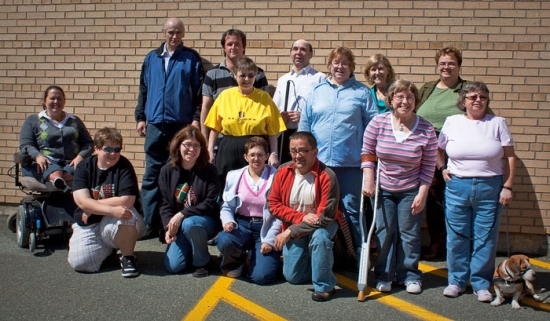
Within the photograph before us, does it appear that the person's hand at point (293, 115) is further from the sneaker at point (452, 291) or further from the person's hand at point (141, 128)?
the sneaker at point (452, 291)

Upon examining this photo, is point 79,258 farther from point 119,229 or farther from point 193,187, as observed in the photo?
point 193,187

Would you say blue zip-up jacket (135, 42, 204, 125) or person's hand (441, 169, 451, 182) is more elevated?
blue zip-up jacket (135, 42, 204, 125)

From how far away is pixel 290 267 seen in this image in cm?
489

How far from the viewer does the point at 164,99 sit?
6199 millimetres

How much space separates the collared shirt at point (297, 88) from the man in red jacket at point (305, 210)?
103cm

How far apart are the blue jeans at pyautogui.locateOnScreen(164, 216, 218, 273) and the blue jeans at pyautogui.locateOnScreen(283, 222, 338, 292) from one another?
78 cm

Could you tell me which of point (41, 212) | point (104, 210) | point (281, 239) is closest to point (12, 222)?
point (41, 212)

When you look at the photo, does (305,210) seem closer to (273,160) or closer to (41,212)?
Answer: (273,160)

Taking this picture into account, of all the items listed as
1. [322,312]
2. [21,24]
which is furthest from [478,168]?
[21,24]

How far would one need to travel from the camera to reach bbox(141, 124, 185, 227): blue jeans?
6.29 metres

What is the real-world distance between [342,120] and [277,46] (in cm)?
186

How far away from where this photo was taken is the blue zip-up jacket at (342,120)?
17.1ft

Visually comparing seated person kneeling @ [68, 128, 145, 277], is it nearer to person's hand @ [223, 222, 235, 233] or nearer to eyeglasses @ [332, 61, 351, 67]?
person's hand @ [223, 222, 235, 233]

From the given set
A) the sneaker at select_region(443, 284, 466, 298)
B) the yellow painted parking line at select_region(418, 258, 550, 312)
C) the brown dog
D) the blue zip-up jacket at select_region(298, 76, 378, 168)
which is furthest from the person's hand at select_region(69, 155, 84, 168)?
the brown dog
